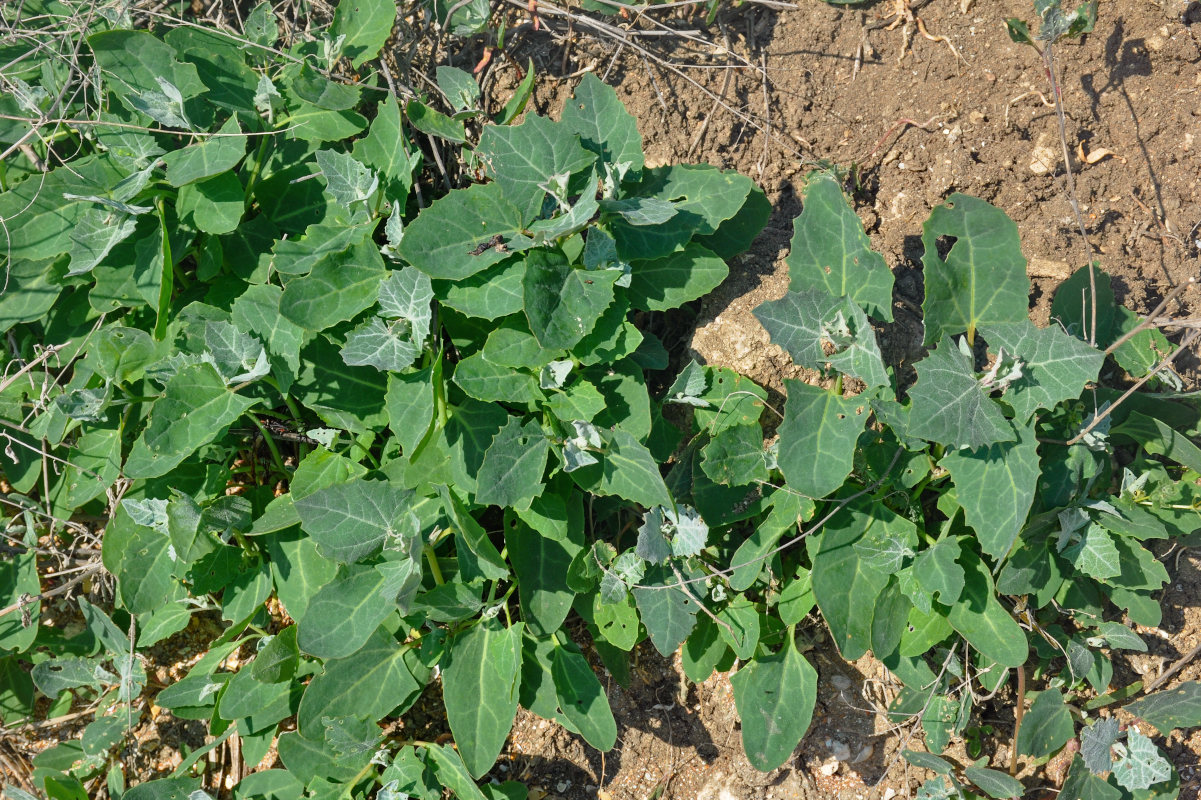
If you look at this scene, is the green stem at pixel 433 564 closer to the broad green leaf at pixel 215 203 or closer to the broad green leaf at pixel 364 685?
the broad green leaf at pixel 364 685

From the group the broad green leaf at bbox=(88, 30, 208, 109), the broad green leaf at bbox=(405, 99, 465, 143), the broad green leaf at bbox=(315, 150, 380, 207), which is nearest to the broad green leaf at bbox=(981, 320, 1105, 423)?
the broad green leaf at bbox=(405, 99, 465, 143)

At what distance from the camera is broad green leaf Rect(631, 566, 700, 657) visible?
8.59 ft

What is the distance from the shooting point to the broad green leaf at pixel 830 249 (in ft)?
8.64

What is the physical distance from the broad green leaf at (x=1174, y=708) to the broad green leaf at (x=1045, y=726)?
8.6 inches

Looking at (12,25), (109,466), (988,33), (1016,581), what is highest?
(988,33)

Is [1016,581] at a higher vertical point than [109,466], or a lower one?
higher

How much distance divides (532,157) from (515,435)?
82 cm

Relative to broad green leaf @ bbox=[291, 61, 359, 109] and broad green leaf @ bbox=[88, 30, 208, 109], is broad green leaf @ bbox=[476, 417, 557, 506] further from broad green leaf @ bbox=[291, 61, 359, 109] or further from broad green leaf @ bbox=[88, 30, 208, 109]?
broad green leaf @ bbox=[88, 30, 208, 109]

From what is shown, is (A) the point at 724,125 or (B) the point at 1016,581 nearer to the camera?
(B) the point at 1016,581

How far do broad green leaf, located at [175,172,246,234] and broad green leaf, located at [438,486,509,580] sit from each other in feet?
3.58

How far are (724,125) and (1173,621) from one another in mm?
2215

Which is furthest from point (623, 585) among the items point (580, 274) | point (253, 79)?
point (253, 79)

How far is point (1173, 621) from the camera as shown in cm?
287

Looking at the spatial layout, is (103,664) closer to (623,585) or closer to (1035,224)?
(623,585)
